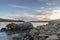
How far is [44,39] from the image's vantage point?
6875 mm

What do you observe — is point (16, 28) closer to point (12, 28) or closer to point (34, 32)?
point (12, 28)

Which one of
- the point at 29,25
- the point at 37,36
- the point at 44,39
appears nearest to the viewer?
the point at 44,39

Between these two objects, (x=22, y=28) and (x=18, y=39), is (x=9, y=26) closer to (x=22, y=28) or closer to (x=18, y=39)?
(x=22, y=28)

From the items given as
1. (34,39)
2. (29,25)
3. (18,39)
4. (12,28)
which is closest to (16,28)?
(12,28)

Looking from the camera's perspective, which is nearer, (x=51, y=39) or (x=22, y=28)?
(x=51, y=39)

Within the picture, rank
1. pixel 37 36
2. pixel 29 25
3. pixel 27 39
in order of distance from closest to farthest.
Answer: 1. pixel 37 36
2. pixel 27 39
3. pixel 29 25

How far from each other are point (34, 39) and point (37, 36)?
0.75 feet

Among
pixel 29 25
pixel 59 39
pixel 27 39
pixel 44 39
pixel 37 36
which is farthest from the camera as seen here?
pixel 29 25

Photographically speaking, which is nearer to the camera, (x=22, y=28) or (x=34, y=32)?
(x=34, y=32)

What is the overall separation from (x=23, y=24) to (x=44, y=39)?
24.3 feet

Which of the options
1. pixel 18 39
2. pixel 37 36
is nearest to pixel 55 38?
pixel 37 36

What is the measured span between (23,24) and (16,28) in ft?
2.60

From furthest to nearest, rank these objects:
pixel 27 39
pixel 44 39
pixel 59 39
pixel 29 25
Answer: pixel 29 25, pixel 27 39, pixel 44 39, pixel 59 39

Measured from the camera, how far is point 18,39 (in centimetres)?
867
